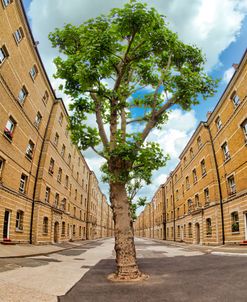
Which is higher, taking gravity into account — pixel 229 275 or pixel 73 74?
pixel 73 74

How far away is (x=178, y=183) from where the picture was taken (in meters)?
41.2

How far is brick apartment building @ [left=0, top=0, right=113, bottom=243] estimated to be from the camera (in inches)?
627

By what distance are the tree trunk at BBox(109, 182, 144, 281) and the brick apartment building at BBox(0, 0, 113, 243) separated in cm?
779

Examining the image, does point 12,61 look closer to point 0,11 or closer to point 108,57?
point 0,11

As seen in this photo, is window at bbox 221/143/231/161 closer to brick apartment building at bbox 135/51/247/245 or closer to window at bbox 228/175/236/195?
brick apartment building at bbox 135/51/247/245

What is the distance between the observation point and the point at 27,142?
19.8 metres

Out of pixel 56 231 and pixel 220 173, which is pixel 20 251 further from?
pixel 220 173

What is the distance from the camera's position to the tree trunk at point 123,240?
777 cm

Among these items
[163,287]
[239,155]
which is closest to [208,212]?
[239,155]

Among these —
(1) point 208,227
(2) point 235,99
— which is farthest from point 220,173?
(2) point 235,99

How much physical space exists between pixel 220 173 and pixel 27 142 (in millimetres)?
17124

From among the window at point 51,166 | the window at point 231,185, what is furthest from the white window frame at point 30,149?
the window at point 231,185

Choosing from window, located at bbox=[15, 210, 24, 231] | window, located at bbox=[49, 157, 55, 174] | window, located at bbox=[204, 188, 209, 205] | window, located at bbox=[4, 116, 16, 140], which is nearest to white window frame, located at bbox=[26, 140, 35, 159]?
window, located at bbox=[4, 116, 16, 140]

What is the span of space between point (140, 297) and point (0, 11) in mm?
15871
